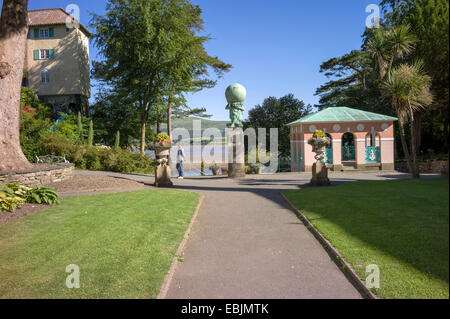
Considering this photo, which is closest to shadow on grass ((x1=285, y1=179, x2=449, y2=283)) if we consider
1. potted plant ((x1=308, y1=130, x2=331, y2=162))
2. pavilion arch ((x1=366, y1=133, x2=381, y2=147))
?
potted plant ((x1=308, y1=130, x2=331, y2=162))

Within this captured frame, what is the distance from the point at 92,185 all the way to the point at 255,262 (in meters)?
10.2

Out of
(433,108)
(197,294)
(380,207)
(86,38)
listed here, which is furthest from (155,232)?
(86,38)

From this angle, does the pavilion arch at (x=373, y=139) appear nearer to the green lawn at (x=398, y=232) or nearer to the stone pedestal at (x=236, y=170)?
the stone pedestal at (x=236, y=170)

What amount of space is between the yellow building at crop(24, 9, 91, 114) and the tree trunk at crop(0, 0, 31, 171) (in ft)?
69.5

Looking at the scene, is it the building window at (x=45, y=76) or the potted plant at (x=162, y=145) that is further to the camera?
the building window at (x=45, y=76)

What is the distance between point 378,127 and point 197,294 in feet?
73.4

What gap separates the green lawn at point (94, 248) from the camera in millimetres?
3977

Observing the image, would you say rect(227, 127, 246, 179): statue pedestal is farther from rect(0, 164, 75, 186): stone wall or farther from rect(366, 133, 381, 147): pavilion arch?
rect(366, 133, 381, 147): pavilion arch

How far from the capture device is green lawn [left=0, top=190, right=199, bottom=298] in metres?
3.98

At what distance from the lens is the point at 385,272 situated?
386cm

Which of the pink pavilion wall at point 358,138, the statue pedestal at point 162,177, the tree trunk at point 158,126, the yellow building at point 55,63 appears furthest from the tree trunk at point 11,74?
the tree trunk at point 158,126

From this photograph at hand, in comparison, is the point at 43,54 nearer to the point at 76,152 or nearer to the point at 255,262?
the point at 76,152

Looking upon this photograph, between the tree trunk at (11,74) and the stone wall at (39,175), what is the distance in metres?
0.64

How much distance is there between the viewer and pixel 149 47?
26.5 m
